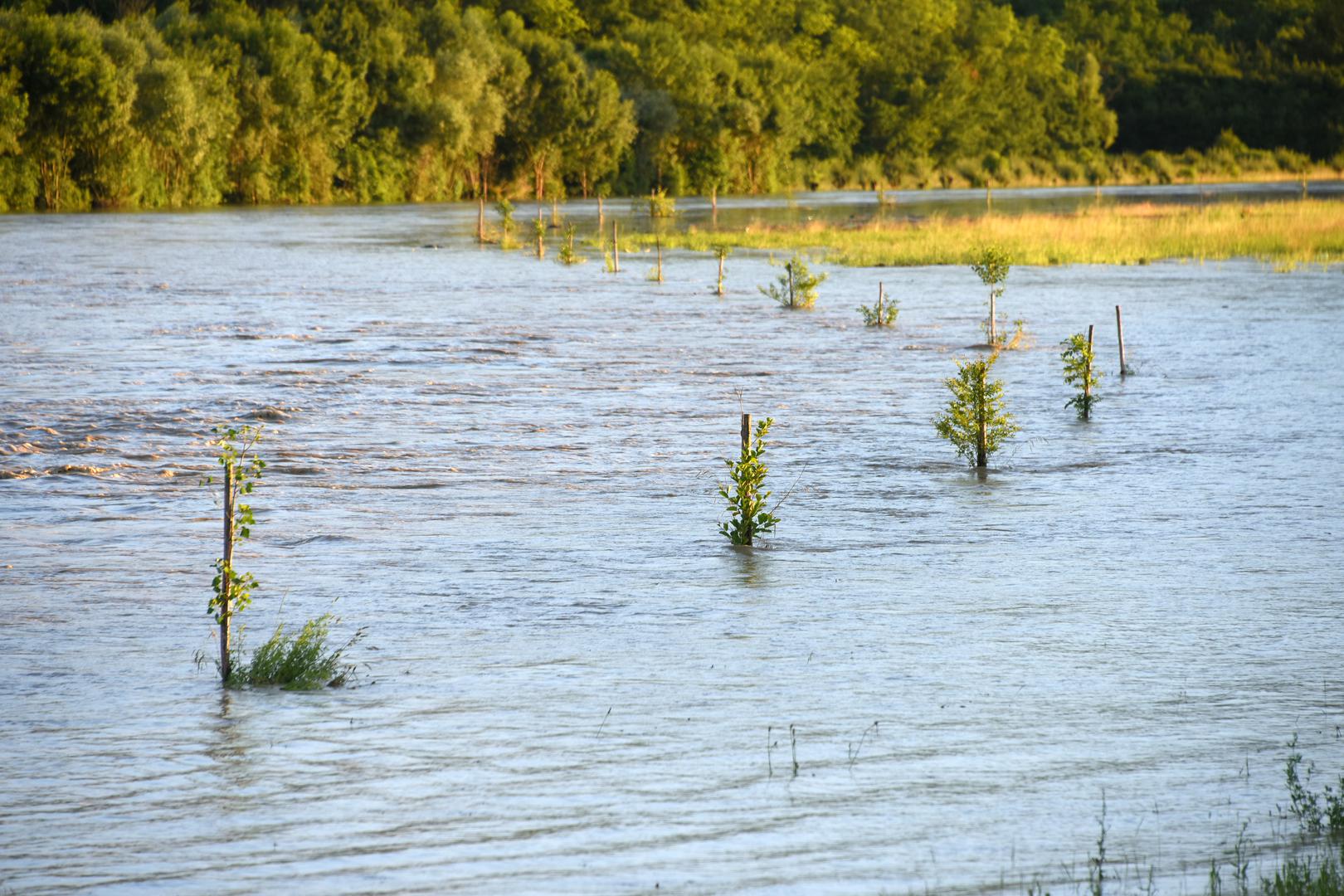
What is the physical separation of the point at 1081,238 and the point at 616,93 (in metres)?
49.3

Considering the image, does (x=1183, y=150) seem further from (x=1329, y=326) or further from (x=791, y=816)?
(x=791, y=816)

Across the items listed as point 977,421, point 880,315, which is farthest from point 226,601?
point 880,315

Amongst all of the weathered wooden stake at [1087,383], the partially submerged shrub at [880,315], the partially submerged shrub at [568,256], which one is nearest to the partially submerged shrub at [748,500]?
the weathered wooden stake at [1087,383]

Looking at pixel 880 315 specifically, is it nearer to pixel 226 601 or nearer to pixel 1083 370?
pixel 1083 370


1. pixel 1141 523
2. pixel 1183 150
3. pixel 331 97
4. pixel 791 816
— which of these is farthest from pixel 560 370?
pixel 1183 150

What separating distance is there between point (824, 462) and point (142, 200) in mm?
61563

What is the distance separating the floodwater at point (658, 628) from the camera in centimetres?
739

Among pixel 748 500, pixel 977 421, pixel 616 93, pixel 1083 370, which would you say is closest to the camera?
pixel 748 500

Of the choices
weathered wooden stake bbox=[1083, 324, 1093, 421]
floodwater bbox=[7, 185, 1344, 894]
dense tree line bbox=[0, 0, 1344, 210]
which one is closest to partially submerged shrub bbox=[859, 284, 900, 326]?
floodwater bbox=[7, 185, 1344, 894]

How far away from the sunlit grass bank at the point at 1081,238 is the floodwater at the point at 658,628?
22.7 meters

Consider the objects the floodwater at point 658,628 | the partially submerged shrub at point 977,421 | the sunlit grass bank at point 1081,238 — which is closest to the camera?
the floodwater at point 658,628

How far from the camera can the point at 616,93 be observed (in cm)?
9581

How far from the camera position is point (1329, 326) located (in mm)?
30766

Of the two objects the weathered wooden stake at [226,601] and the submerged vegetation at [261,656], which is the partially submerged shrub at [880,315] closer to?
the submerged vegetation at [261,656]
